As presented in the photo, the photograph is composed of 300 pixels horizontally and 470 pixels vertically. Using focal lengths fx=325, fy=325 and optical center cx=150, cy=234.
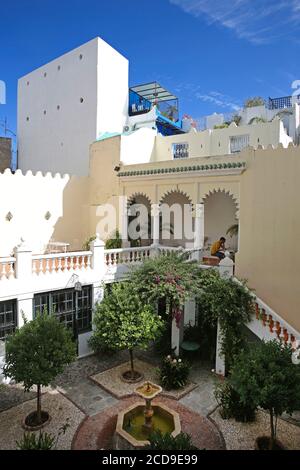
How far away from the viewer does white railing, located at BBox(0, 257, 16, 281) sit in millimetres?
9219

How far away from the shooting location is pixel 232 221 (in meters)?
14.9

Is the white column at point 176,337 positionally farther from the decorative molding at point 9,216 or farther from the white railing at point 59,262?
the decorative molding at point 9,216

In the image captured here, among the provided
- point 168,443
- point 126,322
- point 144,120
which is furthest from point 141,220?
point 168,443

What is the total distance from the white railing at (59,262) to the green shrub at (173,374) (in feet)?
13.6

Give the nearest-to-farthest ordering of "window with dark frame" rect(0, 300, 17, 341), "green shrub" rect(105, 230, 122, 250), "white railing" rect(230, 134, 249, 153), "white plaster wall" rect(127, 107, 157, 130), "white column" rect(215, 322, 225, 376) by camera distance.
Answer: "window with dark frame" rect(0, 300, 17, 341), "white column" rect(215, 322, 225, 376), "green shrub" rect(105, 230, 122, 250), "white railing" rect(230, 134, 249, 153), "white plaster wall" rect(127, 107, 157, 130)

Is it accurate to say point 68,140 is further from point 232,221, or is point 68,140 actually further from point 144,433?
point 144,433

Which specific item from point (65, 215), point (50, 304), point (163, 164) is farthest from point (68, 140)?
point (50, 304)

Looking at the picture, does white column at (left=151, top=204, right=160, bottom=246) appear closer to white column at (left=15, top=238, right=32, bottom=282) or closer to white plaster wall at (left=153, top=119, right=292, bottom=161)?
white plaster wall at (left=153, top=119, right=292, bottom=161)

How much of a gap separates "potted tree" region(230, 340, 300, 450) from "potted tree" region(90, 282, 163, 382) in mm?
3349

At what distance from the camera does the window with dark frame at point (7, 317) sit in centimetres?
943

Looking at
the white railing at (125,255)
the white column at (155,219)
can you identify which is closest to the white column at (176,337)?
the white railing at (125,255)

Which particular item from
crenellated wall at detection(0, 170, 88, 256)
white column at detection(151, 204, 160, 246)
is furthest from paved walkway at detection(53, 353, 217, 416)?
crenellated wall at detection(0, 170, 88, 256)

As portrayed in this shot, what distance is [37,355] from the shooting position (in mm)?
7543

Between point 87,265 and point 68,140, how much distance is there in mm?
9918
